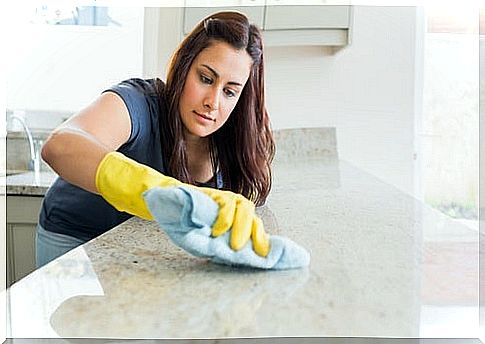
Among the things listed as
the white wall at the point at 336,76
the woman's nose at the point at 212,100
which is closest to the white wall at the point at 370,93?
the white wall at the point at 336,76

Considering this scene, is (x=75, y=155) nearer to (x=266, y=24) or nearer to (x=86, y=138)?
(x=86, y=138)

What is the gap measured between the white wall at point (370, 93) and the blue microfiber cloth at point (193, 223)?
0.32 meters

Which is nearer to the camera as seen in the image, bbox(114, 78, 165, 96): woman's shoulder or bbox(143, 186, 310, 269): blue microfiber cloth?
bbox(143, 186, 310, 269): blue microfiber cloth

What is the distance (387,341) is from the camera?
0.43 m

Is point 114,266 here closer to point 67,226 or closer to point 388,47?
point 67,226

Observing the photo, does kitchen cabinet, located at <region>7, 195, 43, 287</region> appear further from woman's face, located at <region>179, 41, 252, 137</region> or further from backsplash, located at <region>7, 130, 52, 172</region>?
woman's face, located at <region>179, 41, 252, 137</region>

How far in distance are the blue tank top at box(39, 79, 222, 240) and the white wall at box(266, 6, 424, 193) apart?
6.0 inches

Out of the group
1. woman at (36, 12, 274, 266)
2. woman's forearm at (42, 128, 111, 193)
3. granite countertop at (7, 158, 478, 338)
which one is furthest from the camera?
woman at (36, 12, 274, 266)

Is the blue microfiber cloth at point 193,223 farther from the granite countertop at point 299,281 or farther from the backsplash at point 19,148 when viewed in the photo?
the backsplash at point 19,148

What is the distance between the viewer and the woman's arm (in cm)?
61

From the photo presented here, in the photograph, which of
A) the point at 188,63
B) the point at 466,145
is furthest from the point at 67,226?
the point at 466,145

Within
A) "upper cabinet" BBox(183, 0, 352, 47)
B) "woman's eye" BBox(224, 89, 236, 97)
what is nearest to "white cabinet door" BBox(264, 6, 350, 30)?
"upper cabinet" BBox(183, 0, 352, 47)

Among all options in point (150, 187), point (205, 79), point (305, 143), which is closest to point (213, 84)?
point (205, 79)

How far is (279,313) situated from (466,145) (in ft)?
1.49
